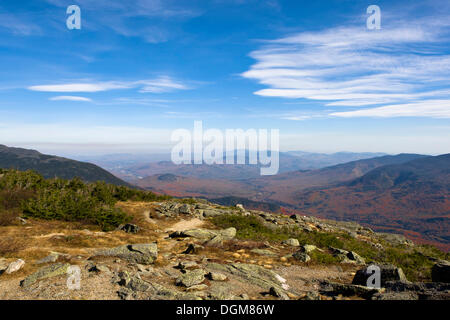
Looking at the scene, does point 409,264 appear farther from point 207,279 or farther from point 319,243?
point 207,279

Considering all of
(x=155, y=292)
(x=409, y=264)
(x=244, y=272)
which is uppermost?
(x=155, y=292)

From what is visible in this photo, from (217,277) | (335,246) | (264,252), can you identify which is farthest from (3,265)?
(335,246)

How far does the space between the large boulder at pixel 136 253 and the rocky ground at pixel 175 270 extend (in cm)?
5

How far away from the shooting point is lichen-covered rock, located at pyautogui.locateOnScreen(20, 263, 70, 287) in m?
8.74

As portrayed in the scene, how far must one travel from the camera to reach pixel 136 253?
1228 cm

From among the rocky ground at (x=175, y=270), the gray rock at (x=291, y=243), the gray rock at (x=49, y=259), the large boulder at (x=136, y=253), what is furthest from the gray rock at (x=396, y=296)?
the gray rock at (x=49, y=259)

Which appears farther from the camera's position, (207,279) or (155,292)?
(207,279)

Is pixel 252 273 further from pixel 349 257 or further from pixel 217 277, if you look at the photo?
pixel 349 257

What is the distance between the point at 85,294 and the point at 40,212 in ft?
51.6

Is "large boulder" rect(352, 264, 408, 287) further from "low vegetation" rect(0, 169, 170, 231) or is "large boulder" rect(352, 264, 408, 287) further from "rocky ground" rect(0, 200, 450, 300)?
"low vegetation" rect(0, 169, 170, 231)
